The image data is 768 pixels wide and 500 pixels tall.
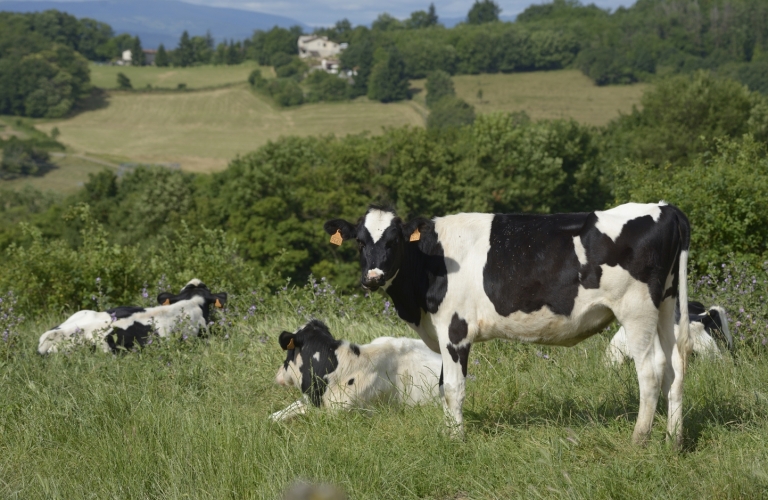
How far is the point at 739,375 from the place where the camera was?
7.11m

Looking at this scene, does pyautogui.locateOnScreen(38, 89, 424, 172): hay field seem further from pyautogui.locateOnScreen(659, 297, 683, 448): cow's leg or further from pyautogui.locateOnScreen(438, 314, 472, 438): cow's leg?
pyautogui.locateOnScreen(659, 297, 683, 448): cow's leg

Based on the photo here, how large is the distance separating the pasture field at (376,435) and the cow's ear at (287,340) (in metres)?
0.43

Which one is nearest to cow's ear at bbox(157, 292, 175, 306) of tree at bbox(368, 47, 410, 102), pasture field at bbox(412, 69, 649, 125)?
pasture field at bbox(412, 69, 649, 125)

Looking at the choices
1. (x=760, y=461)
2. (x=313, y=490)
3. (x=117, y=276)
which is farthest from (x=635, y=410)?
(x=117, y=276)

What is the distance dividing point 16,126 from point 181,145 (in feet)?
126

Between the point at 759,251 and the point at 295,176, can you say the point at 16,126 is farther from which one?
the point at 759,251

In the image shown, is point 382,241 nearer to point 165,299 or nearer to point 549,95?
point 165,299

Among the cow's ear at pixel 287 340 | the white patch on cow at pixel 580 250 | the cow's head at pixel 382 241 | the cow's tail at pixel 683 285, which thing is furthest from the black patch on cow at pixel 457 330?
the cow's ear at pixel 287 340

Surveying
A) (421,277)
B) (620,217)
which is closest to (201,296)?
(421,277)

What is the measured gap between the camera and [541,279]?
6.14 meters

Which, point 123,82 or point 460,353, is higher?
point 460,353

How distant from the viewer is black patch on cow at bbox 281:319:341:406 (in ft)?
24.5

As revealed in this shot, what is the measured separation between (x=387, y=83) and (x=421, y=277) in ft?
513

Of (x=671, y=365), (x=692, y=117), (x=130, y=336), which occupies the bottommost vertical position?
(x=692, y=117)
